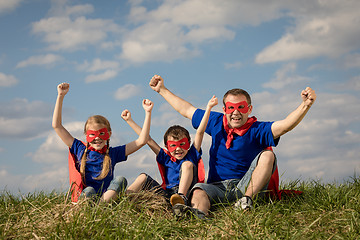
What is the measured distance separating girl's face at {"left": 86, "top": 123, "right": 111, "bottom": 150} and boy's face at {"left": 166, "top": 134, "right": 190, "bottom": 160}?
97 cm

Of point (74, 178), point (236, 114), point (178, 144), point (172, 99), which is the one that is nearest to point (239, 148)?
point (236, 114)

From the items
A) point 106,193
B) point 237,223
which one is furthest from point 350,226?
point 106,193

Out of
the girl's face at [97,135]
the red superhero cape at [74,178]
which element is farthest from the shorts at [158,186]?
the red superhero cape at [74,178]

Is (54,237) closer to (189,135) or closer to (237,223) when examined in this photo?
(237,223)

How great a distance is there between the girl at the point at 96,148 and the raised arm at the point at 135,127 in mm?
210

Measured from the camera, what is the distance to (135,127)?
6199mm

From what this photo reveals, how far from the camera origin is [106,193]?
209 inches

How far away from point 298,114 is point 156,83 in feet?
8.31

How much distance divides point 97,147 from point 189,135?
1401mm

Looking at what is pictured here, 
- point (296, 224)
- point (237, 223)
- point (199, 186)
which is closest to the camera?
point (237, 223)

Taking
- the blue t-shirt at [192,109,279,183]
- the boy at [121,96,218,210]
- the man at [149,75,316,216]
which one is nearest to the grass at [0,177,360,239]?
the man at [149,75,316,216]

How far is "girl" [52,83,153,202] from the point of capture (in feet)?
19.1

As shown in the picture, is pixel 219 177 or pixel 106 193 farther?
pixel 219 177

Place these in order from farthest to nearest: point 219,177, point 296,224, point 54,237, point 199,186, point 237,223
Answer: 1. point 219,177
2. point 199,186
3. point 296,224
4. point 237,223
5. point 54,237
